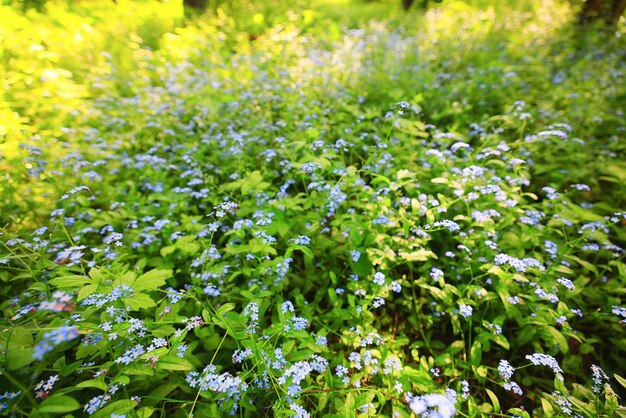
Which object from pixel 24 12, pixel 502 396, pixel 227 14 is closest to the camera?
pixel 502 396

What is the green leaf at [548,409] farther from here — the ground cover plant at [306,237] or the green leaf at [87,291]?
the green leaf at [87,291]

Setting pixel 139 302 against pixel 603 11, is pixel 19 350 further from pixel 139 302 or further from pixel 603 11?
pixel 603 11

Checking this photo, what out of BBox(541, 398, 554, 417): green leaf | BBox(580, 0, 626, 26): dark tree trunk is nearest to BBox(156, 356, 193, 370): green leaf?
BBox(541, 398, 554, 417): green leaf

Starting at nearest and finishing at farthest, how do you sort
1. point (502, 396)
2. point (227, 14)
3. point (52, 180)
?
1. point (502, 396)
2. point (52, 180)
3. point (227, 14)

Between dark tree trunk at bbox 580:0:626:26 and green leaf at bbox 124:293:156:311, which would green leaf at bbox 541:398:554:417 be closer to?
green leaf at bbox 124:293:156:311

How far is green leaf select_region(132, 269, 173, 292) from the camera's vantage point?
1.71 metres

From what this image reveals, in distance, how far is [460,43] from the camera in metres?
7.03

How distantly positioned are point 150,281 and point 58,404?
0.64m

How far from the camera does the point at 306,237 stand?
225cm

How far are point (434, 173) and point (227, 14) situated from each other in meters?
8.76

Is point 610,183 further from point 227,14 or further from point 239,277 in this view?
point 227,14

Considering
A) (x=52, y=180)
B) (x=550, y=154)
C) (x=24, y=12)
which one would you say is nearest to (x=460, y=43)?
(x=550, y=154)

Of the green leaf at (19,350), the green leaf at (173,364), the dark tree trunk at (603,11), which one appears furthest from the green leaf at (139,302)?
the dark tree trunk at (603,11)

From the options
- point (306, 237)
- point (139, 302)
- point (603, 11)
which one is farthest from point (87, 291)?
point (603, 11)
